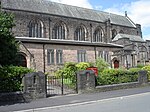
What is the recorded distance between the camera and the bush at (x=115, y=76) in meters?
19.2

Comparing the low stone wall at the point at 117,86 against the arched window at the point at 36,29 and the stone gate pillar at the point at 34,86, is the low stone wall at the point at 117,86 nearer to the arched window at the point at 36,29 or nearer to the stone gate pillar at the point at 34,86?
the stone gate pillar at the point at 34,86

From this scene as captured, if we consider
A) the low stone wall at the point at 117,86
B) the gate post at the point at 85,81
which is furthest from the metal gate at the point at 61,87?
the low stone wall at the point at 117,86

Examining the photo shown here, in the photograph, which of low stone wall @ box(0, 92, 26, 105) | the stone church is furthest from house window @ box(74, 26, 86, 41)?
low stone wall @ box(0, 92, 26, 105)

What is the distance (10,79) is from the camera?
1432cm

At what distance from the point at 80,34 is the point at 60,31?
13.9ft

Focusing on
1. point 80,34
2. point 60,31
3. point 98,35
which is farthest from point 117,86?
point 98,35

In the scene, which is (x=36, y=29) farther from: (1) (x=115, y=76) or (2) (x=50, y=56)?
(1) (x=115, y=76)

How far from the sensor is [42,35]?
3619 centimetres

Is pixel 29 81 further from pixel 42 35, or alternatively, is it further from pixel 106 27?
pixel 106 27

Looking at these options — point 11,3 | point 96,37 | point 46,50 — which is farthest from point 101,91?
point 96,37

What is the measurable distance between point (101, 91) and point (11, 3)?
22.7 m

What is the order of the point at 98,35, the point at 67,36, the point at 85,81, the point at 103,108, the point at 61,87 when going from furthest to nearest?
1. the point at 98,35
2. the point at 67,36
3. the point at 61,87
4. the point at 85,81
5. the point at 103,108

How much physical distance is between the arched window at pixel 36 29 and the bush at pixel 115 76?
17.9 m

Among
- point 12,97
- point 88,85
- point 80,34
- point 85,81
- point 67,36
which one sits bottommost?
point 12,97
